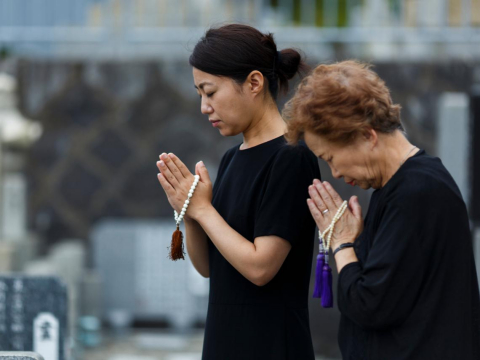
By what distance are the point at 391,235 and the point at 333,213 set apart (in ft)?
0.80

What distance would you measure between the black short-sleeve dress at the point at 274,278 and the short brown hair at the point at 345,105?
235 millimetres

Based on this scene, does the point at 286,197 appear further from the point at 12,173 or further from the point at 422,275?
the point at 12,173

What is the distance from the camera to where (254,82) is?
2055mm

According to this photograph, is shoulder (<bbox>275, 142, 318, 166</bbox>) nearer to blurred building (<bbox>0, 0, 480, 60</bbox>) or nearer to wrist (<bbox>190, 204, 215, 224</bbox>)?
wrist (<bbox>190, 204, 215, 224</bbox>)

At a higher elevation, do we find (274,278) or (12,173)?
(274,278)

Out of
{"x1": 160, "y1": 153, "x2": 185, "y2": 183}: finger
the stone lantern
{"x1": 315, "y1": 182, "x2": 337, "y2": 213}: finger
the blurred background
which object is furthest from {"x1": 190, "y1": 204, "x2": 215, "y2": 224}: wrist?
the blurred background

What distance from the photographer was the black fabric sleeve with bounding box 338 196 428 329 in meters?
1.65

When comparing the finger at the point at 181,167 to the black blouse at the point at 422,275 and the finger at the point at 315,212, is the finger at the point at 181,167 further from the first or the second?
the black blouse at the point at 422,275

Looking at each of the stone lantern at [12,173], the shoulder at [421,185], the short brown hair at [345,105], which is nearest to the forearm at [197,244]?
the short brown hair at [345,105]

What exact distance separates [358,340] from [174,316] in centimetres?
476

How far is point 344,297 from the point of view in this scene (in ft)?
5.70

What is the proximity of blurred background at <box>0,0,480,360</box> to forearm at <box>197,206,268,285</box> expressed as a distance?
4.34m

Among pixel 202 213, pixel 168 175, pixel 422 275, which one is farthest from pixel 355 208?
pixel 168 175

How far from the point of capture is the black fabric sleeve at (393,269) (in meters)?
1.65
